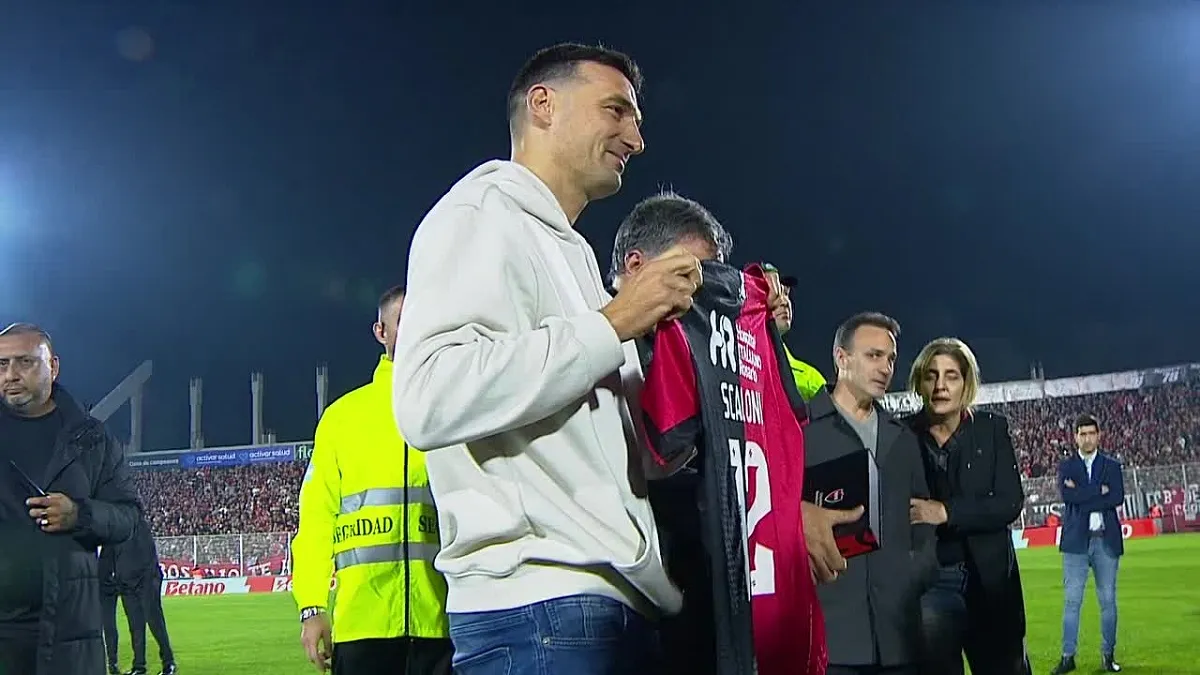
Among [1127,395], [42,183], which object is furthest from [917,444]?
[1127,395]

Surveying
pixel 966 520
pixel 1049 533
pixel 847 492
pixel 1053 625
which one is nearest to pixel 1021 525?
pixel 1049 533

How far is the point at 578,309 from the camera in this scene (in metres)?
1.93

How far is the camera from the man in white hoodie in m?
1.69

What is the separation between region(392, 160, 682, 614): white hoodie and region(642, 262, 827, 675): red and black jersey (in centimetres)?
10

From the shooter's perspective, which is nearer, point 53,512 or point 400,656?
point 53,512

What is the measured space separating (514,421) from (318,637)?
9.03 ft

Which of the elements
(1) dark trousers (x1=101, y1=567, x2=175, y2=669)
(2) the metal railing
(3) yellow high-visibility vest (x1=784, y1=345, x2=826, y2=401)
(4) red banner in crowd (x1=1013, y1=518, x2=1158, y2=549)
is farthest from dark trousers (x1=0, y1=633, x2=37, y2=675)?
(4) red banner in crowd (x1=1013, y1=518, x2=1158, y2=549)

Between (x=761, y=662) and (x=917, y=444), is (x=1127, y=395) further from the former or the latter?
(x=761, y=662)

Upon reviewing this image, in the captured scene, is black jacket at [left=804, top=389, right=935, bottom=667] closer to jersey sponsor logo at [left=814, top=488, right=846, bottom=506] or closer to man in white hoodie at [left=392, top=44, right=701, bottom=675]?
jersey sponsor logo at [left=814, top=488, right=846, bottom=506]

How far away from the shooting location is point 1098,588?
918 centimetres

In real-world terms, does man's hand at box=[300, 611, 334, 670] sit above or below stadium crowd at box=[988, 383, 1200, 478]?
below

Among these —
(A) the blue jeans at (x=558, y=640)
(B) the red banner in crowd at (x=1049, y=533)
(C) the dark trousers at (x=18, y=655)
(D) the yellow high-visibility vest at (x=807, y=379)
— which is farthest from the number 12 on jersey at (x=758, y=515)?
(B) the red banner in crowd at (x=1049, y=533)

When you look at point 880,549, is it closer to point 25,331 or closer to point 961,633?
point 961,633

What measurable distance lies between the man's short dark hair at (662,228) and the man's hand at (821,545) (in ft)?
2.36
